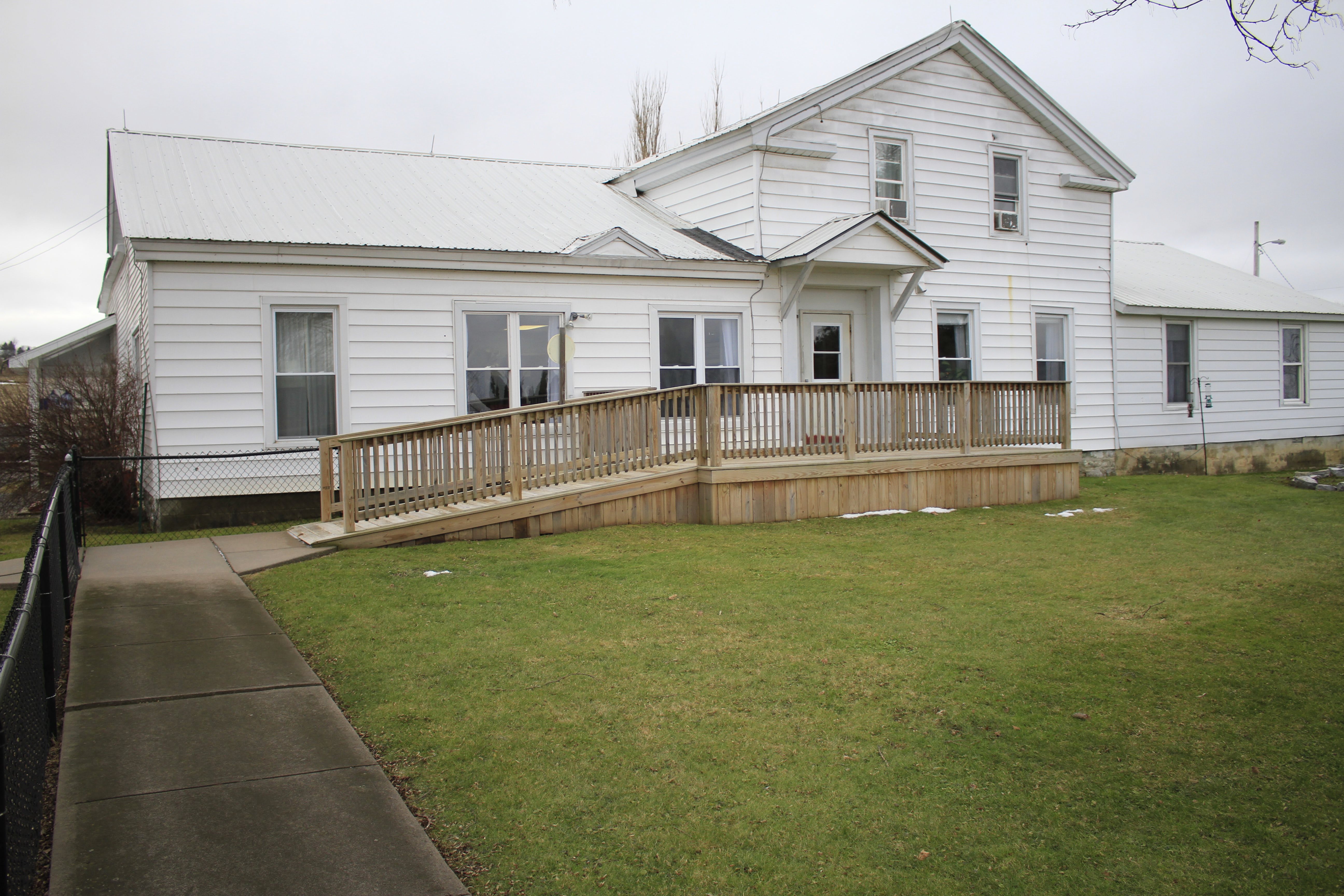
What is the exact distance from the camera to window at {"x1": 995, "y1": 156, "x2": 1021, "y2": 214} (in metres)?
17.1

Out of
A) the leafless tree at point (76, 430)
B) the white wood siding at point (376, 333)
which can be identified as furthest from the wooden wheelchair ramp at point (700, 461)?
the leafless tree at point (76, 430)

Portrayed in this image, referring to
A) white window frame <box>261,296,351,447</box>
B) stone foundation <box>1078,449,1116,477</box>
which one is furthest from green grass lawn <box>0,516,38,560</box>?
stone foundation <box>1078,449,1116,477</box>

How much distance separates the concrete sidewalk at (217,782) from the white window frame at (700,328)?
8501 millimetres

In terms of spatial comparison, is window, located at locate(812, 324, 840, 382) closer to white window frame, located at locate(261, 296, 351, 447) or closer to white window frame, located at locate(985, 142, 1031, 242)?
white window frame, located at locate(985, 142, 1031, 242)

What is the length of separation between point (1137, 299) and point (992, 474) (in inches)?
316

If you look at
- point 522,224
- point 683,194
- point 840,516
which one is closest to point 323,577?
point 840,516

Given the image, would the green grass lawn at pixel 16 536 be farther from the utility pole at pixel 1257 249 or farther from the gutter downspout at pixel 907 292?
the utility pole at pixel 1257 249

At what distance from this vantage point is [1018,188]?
17219mm

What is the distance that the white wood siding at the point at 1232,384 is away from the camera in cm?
1878

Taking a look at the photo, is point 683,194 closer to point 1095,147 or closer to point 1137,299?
point 1095,147

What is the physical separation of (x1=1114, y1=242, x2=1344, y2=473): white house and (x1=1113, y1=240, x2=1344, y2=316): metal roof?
0.05 metres

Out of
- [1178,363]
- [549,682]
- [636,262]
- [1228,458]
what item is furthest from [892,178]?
[549,682]

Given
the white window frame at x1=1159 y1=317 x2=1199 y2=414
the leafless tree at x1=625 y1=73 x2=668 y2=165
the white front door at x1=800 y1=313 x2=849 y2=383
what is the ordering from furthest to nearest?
1. the leafless tree at x1=625 y1=73 x2=668 y2=165
2. the white window frame at x1=1159 y1=317 x2=1199 y2=414
3. the white front door at x1=800 y1=313 x2=849 y2=383

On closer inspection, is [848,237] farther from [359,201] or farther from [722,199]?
[359,201]
